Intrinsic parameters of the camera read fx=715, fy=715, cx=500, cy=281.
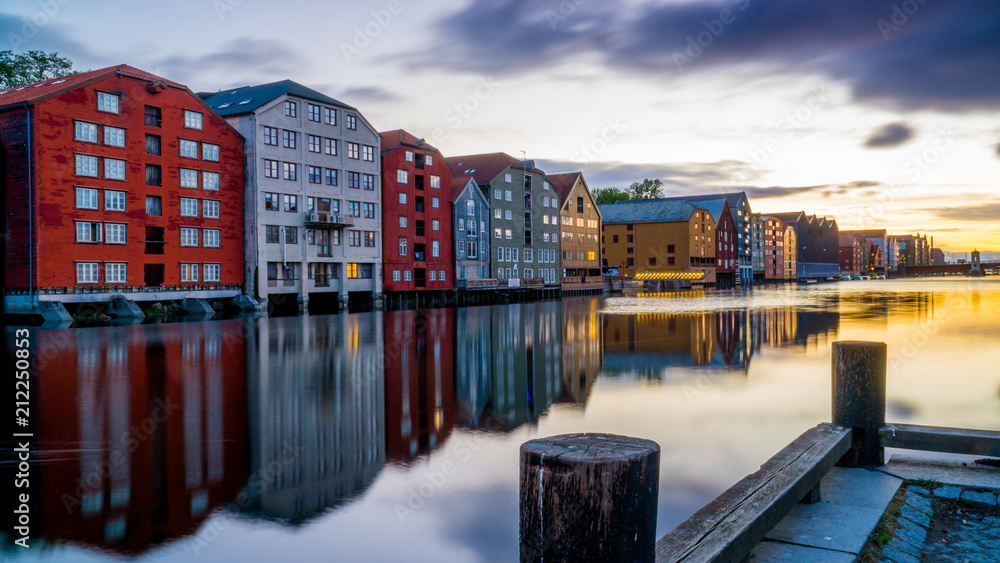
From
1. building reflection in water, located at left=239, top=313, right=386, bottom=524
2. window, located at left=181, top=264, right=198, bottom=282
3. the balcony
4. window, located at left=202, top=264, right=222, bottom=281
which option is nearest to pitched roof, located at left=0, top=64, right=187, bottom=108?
window, located at left=181, top=264, right=198, bottom=282

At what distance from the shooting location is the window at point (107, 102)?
49.5 m

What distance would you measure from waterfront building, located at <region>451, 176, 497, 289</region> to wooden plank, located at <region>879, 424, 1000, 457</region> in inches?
2845

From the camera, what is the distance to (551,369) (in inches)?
813

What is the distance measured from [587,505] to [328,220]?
208ft

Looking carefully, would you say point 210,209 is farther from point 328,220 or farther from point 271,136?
point 328,220

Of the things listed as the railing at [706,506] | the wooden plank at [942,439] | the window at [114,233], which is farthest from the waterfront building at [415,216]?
the wooden plank at [942,439]

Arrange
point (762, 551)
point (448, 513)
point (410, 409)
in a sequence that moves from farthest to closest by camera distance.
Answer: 1. point (410, 409)
2. point (448, 513)
3. point (762, 551)

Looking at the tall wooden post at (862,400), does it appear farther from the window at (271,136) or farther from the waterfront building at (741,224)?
the waterfront building at (741,224)

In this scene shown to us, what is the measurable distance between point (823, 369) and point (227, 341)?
23095 mm

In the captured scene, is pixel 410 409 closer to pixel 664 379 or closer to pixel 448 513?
pixel 448 513

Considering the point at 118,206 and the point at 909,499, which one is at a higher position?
the point at 118,206

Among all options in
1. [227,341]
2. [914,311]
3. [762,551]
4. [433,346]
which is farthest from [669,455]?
[914,311]

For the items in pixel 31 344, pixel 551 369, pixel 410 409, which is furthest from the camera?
pixel 31 344

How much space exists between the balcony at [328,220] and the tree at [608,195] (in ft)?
339
